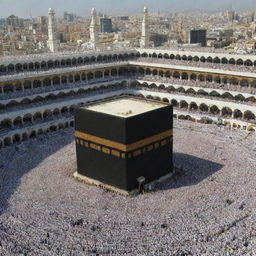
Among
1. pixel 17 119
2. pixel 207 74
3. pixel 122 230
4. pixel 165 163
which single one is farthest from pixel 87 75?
pixel 122 230

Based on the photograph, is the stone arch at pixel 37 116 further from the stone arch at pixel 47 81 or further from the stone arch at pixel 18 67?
the stone arch at pixel 18 67

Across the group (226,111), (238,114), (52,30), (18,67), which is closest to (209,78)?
(226,111)

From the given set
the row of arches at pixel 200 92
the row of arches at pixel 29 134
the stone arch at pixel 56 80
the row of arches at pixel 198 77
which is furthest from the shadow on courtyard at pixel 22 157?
the row of arches at pixel 198 77

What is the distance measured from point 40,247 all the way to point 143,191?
9122 millimetres

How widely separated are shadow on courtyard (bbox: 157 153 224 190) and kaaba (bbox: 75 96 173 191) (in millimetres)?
1048

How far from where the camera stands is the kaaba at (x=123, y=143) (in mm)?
26000

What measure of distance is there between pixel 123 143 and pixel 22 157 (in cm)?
1039

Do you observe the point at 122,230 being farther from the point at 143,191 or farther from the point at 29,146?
the point at 29,146

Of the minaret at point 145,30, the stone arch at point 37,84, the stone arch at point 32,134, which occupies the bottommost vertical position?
the stone arch at point 32,134

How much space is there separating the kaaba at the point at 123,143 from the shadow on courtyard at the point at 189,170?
Answer: 1048 millimetres

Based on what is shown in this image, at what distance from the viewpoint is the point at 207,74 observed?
43594mm

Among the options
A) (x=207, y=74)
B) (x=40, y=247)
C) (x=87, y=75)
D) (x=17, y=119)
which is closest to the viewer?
(x=40, y=247)

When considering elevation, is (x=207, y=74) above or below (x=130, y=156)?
above

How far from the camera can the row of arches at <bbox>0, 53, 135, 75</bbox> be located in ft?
136
